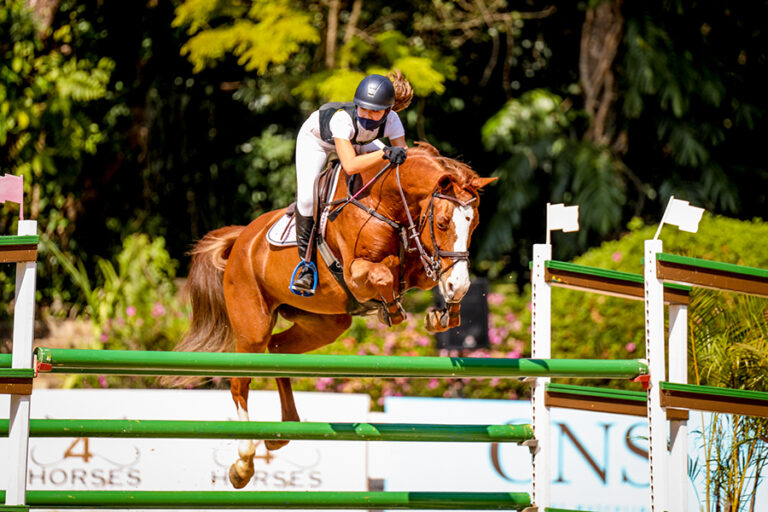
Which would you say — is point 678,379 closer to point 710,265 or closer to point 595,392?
point 595,392

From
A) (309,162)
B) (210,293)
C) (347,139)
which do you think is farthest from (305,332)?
(347,139)

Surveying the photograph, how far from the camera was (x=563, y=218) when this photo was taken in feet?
12.5

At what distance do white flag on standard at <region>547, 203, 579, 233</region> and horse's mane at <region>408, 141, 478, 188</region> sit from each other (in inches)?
14.1

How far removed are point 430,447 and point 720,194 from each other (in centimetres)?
631

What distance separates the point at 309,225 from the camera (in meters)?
4.23

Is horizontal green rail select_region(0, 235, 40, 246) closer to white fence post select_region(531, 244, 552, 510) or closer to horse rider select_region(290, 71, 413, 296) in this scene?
horse rider select_region(290, 71, 413, 296)

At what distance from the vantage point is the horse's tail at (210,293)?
486 cm

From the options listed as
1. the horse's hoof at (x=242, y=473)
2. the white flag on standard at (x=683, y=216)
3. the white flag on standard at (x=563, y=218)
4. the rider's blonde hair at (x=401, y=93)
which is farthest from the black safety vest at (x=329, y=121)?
the horse's hoof at (x=242, y=473)

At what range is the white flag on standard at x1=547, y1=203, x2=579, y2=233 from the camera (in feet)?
12.4

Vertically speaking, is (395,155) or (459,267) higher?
(395,155)

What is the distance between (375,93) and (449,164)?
0.42m

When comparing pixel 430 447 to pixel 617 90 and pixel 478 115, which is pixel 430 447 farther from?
pixel 478 115

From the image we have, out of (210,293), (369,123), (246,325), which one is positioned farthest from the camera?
(210,293)

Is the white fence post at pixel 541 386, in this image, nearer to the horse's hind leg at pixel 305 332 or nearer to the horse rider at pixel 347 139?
the horse rider at pixel 347 139
